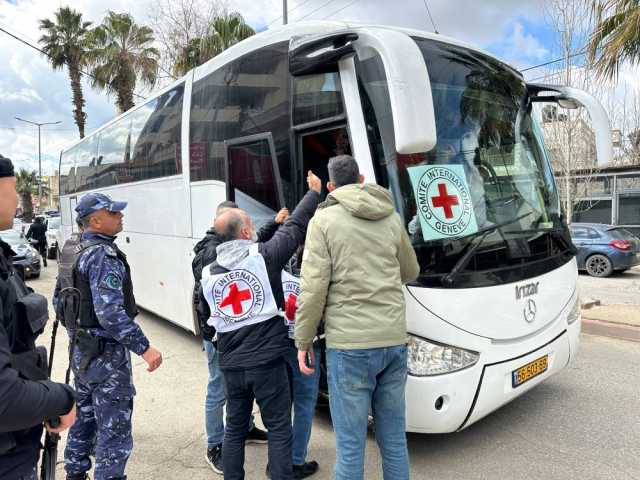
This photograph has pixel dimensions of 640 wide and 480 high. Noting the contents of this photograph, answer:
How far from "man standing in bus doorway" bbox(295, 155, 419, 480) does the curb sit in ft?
17.4

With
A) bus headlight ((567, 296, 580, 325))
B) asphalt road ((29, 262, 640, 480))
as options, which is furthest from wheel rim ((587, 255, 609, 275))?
bus headlight ((567, 296, 580, 325))

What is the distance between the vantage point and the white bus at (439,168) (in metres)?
3.16

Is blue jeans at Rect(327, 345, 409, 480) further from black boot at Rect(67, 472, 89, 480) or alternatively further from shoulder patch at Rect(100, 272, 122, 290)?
black boot at Rect(67, 472, 89, 480)

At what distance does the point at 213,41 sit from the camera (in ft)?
49.8

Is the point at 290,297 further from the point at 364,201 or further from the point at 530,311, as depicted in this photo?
the point at 530,311

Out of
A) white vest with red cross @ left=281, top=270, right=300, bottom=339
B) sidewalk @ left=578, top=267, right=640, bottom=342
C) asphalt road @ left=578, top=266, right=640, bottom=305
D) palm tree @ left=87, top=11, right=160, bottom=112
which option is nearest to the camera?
white vest with red cross @ left=281, top=270, right=300, bottom=339

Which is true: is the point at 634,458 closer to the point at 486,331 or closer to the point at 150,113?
the point at 486,331

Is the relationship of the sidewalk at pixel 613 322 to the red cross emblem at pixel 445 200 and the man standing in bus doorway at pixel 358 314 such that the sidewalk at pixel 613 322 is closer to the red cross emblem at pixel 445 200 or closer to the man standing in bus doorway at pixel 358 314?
the red cross emblem at pixel 445 200

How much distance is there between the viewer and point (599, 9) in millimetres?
7961

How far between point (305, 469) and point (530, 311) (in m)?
1.94

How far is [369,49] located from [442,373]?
2.24 metres

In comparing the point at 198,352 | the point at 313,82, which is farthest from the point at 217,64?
the point at 198,352

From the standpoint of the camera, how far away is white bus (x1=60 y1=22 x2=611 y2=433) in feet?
10.4

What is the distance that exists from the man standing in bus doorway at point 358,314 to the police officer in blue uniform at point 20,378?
48.9 inches
